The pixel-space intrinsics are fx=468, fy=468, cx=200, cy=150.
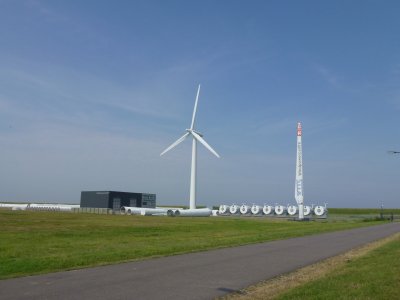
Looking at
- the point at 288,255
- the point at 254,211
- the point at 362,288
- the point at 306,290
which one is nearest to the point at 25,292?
the point at 306,290

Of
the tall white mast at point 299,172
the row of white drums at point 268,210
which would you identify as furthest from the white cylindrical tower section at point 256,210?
the tall white mast at point 299,172

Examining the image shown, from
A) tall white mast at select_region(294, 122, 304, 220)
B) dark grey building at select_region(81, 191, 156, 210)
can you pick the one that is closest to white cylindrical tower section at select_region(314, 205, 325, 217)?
tall white mast at select_region(294, 122, 304, 220)

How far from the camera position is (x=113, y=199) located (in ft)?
363

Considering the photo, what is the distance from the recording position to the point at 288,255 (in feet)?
63.1

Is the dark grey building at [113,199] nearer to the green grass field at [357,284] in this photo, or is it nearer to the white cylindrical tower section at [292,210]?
the white cylindrical tower section at [292,210]

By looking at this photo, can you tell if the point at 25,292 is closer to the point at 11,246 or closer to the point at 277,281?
the point at 277,281

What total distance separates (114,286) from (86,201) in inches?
4301

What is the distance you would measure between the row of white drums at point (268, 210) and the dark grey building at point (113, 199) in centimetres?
1981

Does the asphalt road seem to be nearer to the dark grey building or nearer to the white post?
the white post

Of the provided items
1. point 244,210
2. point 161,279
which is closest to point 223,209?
point 244,210

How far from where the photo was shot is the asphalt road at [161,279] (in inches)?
397

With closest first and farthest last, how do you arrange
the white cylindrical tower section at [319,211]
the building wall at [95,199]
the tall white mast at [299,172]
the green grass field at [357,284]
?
the green grass field at [357,284] < the tall white mast at [299,172] < the white cylindrical tower section at [319,211] < the building wall at [95,199]

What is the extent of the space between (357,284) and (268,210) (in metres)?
103

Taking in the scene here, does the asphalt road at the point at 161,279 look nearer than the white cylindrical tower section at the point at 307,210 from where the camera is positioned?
Yes
